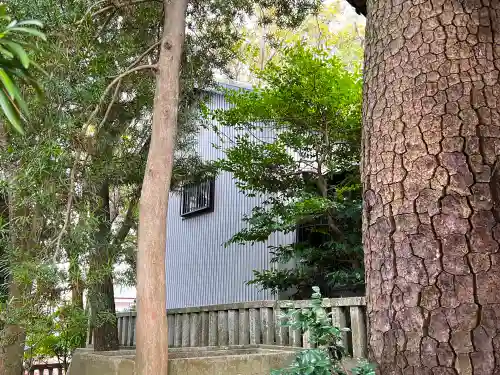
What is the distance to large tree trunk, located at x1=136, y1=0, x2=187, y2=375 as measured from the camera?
404cm

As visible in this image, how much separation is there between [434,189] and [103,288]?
608 centimetres

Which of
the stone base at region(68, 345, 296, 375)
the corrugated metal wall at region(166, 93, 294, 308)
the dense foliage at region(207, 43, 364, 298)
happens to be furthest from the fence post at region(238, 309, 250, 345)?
Answer: the corrugated metal wall at region(166, 93, 294, 308)

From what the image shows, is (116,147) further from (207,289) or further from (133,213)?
(207,289)

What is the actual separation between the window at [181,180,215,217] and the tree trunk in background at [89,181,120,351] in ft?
13.5

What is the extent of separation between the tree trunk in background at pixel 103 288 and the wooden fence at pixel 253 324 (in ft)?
3.03

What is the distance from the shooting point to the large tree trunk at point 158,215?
4043 mm

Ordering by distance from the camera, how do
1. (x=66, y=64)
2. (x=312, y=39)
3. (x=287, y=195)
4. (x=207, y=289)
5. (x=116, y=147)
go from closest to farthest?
(x=66, y=64) → (x=116, y=147) → (x=287, y=195) → (x=207, y=289) → (x=312, y=39)

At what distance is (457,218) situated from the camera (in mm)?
1630

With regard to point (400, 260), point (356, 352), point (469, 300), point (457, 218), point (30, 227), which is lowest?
point (356, 352)

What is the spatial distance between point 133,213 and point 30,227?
2903 mm

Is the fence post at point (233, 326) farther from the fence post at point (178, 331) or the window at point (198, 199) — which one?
the window at point (198, 199)

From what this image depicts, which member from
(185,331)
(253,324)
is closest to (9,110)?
(253,324)

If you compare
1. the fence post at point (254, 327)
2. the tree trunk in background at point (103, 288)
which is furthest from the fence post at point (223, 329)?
the tree trunk in background at point (103, 288)

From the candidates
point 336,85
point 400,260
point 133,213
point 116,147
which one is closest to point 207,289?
point 133,213
